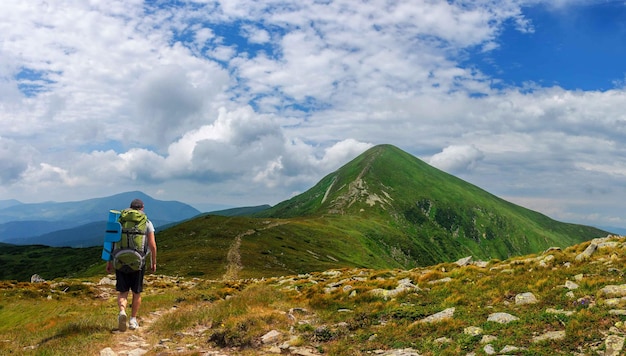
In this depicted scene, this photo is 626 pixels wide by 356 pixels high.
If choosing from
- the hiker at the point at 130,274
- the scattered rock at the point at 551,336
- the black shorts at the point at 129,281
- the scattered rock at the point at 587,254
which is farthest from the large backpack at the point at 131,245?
the scattered rock at the point at 587,254

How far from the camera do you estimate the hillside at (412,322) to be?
10.8m

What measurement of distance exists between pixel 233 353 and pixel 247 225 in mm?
115010

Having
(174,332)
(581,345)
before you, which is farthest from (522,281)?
(174,332)

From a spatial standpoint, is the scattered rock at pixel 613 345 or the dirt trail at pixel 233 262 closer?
the scattered rock at pixel 613 345

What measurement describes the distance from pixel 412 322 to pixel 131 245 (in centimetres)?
1135

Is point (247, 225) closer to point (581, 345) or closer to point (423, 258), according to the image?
point (423, 258)

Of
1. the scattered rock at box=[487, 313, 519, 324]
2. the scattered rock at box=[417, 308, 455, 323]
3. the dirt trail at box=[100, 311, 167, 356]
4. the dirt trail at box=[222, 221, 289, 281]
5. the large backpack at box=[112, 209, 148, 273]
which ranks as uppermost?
the large backpack at box=[112, 209, 148, 273]

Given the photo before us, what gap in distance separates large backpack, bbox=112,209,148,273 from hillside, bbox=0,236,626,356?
2.56 m

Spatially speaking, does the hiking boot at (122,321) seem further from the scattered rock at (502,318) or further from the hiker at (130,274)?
the scattered rock at (502,318)

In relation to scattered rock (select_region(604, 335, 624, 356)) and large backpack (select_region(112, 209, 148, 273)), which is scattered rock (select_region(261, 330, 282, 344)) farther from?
scattered rock (select_region(604, 335, 624, 356))

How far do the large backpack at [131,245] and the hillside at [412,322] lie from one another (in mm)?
2563

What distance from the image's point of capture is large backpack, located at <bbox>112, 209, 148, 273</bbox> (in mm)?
13812

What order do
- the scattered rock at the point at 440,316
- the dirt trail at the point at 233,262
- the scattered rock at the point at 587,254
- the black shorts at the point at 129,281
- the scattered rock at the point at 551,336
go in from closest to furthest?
the scattered rock at the point at 551,336 → the scattered rock at the point at 440,316 → the black shorts at the point at 129,281 → the scattered rock at the point at 587,254 → the dirt trail at the point at 233,262

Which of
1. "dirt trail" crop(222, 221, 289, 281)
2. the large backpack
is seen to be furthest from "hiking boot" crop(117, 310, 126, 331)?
"dirt trail" crop(222, 221, 289, 281)
